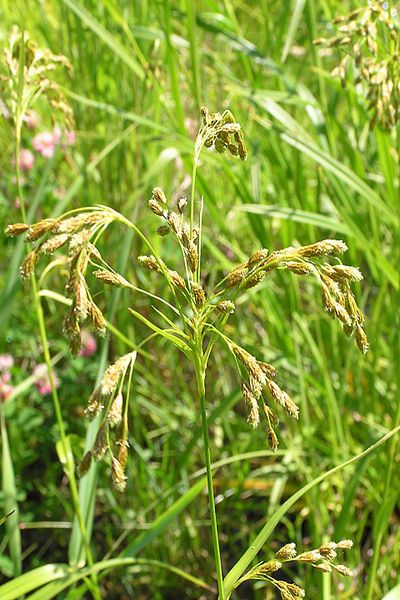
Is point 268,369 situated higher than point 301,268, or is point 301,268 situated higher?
point 301,268

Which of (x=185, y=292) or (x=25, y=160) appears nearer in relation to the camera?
(x=185, y=292)

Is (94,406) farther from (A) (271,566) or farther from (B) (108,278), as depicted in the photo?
(A) (271,566)

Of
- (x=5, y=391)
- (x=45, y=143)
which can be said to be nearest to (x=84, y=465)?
(x=5, y=391)

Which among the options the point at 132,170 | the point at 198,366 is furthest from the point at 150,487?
the point at 198,366

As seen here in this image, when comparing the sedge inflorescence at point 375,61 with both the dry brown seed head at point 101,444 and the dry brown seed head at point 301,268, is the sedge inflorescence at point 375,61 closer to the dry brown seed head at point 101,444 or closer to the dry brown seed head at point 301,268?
the dry brown seed head at point 301,268

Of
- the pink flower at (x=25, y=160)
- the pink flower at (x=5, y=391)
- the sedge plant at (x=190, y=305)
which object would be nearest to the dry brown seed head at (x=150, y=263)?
the sedge plant at (x=190, y=305)

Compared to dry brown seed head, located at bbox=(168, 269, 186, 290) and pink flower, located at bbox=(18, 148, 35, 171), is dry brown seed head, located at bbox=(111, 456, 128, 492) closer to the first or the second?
dry brown seed head, located at bbox=(168, 269, 186, 290)
